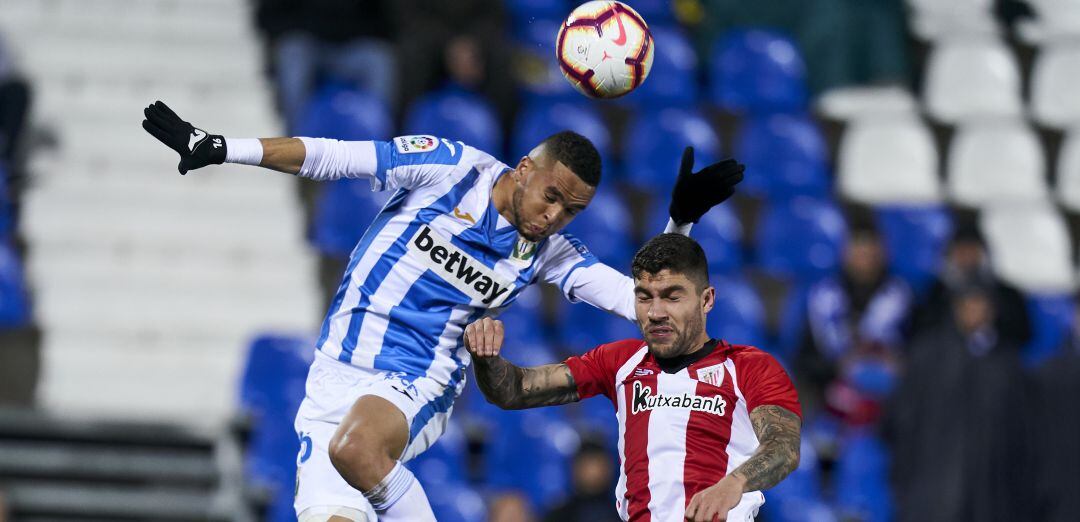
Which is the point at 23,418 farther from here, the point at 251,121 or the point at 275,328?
the point at 251,121

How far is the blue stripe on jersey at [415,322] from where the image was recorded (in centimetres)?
630

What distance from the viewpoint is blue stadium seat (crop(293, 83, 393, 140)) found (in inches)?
444

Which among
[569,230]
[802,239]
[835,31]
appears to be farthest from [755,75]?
[569,230]

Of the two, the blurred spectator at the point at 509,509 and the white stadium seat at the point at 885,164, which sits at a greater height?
the white stadium seat at the point at 885,164

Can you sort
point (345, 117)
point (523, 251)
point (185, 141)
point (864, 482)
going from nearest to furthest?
point (185, 141) < point (523, 251) < point (864, 482) < point (345, 117)

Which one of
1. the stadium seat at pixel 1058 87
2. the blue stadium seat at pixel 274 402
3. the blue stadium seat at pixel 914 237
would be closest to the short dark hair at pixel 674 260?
the blue stadium seat at pixel 274 402

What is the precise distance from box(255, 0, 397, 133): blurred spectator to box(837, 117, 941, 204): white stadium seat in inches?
143

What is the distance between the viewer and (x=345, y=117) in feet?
37.3

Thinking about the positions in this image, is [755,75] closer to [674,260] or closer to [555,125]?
[555,125]

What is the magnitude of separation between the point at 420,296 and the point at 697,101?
7.00m

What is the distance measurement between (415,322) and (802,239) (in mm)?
5878

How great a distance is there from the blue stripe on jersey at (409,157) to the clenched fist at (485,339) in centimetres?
96

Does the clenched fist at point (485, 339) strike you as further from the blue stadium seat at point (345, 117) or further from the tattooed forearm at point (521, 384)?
the blue stadium seat at point (345, 117)

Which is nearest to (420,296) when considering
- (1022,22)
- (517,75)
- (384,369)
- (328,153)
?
(384,369)
